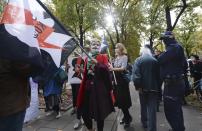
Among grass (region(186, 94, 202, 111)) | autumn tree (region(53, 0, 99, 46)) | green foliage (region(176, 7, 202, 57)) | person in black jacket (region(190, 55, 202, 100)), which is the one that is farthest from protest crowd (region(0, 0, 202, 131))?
green foliage (region(176, 7, 202, 57))

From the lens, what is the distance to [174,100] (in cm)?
591

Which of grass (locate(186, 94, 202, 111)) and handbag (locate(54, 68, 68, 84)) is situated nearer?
handbag (locate(54, 68, 68, 84))

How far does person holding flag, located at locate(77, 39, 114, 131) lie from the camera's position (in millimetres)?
6180

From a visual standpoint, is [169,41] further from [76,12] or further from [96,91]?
[76,12]

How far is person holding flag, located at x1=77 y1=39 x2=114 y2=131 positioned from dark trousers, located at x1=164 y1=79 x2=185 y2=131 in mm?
1110

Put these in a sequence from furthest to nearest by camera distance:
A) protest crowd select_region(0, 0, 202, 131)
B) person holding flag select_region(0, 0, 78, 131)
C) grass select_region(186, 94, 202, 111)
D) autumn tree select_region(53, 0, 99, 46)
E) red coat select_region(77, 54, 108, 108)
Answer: autumn tree select_region(53, 0, 99, 46), grass select_region(186, 94, 202, 111), red coat select_region(77, 54, 108, 108), protest crowd select_region(0, 0, 202, 131), person holding flag select_region(0, 0, 78, 131)

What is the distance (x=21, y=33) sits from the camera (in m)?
2.87

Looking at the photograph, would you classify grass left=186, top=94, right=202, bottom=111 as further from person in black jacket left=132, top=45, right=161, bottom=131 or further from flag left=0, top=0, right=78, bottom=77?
→ flag left=0, top=0, right=78, bottom=77

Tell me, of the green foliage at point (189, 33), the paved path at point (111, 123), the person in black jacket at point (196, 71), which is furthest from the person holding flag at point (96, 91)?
the green foliage at point (189, 33)

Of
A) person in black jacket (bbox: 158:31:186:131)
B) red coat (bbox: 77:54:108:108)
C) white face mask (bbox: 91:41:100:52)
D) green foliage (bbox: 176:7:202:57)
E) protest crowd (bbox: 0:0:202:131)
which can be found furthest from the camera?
green foliage (bbox: 176:7:202:57)

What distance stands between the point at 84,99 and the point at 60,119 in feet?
7.51

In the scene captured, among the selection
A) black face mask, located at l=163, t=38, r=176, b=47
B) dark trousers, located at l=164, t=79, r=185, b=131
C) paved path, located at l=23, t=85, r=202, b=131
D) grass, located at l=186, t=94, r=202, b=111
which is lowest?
paved path, located at l=23, t=85, r=202, b=131

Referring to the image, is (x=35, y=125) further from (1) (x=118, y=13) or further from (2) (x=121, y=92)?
(1) (x=118, y=13)

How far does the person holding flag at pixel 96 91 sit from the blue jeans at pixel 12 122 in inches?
122
